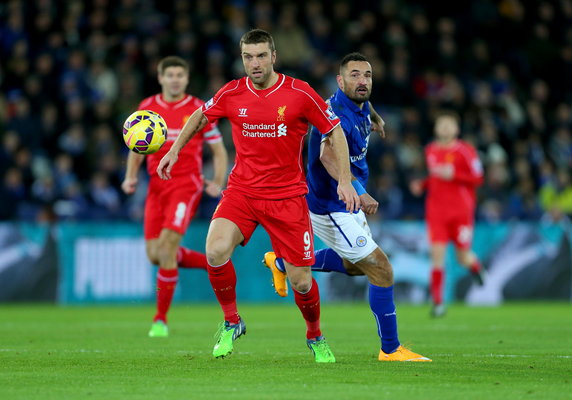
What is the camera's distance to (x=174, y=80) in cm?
1163

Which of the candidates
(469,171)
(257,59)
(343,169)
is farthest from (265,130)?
(469,171)

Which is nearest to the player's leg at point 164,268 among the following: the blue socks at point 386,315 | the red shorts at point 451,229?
the blue socks at point 386,315

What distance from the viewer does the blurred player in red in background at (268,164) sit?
27.0 feet

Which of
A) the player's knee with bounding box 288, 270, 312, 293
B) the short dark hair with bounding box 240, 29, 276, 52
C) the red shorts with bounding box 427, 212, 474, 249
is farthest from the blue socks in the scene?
the red shorts with bounding box 427, 212, 474, 249

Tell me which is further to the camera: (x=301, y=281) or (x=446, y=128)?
(x=446, y=128)

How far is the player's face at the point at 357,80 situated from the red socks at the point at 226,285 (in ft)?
5.64

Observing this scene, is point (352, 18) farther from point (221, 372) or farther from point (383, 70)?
point (221, 372)

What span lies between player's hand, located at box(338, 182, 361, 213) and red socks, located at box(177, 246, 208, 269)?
14.1ft

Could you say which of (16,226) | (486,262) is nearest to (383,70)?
(486,262)

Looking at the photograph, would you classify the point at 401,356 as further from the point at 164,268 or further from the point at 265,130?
the point at 164,268

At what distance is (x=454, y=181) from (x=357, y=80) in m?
7.32

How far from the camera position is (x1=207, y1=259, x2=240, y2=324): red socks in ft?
27.8

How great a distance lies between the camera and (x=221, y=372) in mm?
7719

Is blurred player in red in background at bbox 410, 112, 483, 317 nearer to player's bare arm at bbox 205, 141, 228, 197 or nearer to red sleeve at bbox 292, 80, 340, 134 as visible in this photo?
player's bare arm at bbox 205, 141, 228, 197
